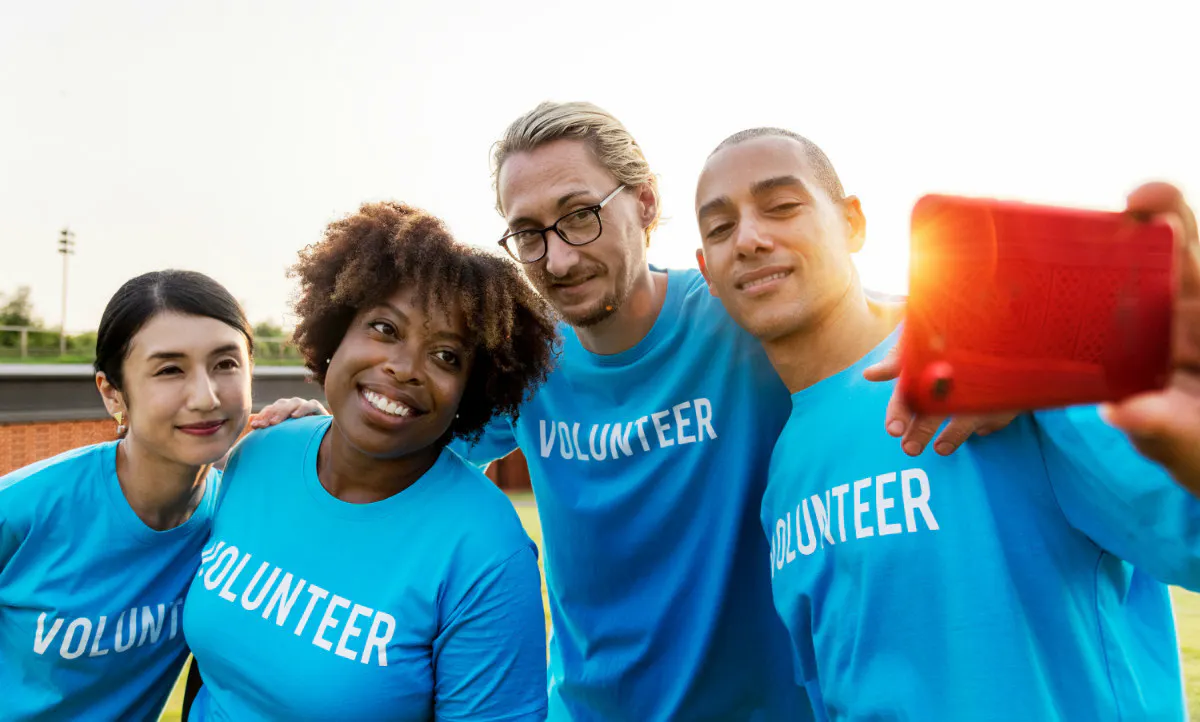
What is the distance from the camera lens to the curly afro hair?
221 cm

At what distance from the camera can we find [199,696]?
226cm

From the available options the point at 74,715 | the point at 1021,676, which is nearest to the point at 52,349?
the point at 74,715

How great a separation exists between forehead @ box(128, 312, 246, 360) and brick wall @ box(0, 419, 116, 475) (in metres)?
10.9

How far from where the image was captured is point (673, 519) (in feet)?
8.02

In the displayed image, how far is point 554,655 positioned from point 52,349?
127 feet

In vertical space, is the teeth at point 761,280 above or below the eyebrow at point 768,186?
below

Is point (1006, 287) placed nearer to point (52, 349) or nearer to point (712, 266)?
point (712, 266)

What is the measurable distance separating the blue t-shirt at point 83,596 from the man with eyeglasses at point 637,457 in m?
1.24

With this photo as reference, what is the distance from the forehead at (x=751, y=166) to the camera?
1.96 m

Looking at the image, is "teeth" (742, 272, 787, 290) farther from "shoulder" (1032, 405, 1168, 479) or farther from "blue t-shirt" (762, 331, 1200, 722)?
"shoulder" (1032, 405, 1168, 479)

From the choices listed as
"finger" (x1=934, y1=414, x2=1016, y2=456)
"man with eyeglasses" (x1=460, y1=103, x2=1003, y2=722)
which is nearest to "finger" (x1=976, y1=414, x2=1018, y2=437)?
"finger" (x1=934, y1=414, x2=1016, y2=456)

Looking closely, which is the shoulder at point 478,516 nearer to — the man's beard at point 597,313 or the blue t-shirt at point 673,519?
the blue t-shirt at point 673,519

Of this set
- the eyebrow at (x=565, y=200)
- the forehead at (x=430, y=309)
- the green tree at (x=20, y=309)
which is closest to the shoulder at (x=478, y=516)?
the forehead at (x=430, y=309)

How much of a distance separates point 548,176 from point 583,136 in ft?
0.71
